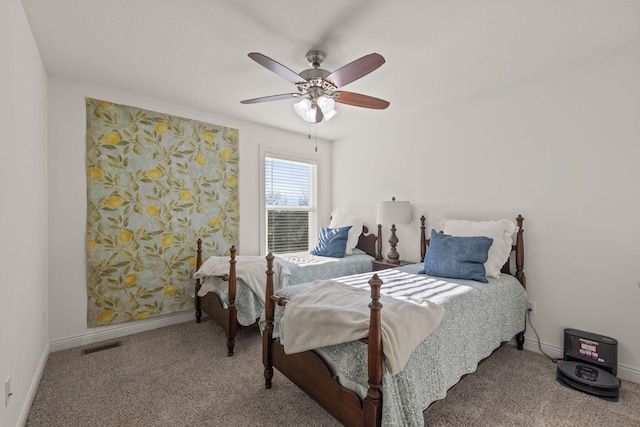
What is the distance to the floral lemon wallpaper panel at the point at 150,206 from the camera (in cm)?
287

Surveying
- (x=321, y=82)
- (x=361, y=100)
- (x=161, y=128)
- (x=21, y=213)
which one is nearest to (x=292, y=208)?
(x=161, y=128)

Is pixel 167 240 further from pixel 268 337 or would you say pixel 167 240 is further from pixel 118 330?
pixel 268 337

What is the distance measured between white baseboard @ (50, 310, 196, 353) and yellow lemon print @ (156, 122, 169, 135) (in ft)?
6.51

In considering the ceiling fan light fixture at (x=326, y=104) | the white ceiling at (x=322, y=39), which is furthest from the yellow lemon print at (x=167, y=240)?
the ceiling fan light fixture at (x=326, y=104)

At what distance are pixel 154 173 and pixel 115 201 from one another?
0.46 meters

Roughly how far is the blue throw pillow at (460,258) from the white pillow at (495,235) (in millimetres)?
121

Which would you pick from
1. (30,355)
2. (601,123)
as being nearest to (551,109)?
(601,123)

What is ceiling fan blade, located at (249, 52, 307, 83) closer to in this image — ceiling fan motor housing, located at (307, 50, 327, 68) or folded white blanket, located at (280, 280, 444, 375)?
ceiling fan motor housing, located at (307, 50, 327, 68)

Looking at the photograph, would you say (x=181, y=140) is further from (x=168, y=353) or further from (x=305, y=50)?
(x=168, y=353)

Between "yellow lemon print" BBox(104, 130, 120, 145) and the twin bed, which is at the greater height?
"yellow lemon print" BBox(104, 130, 120, 145)

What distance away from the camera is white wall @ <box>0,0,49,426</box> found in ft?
4.88

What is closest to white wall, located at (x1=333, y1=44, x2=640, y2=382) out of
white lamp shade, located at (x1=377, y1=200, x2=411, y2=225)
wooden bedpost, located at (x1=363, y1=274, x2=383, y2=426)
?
white lamp shade, located at (x1=377, y1=200, x2=411, y2=225)

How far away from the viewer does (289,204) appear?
4.37 m

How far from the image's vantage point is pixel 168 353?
2633 mm
